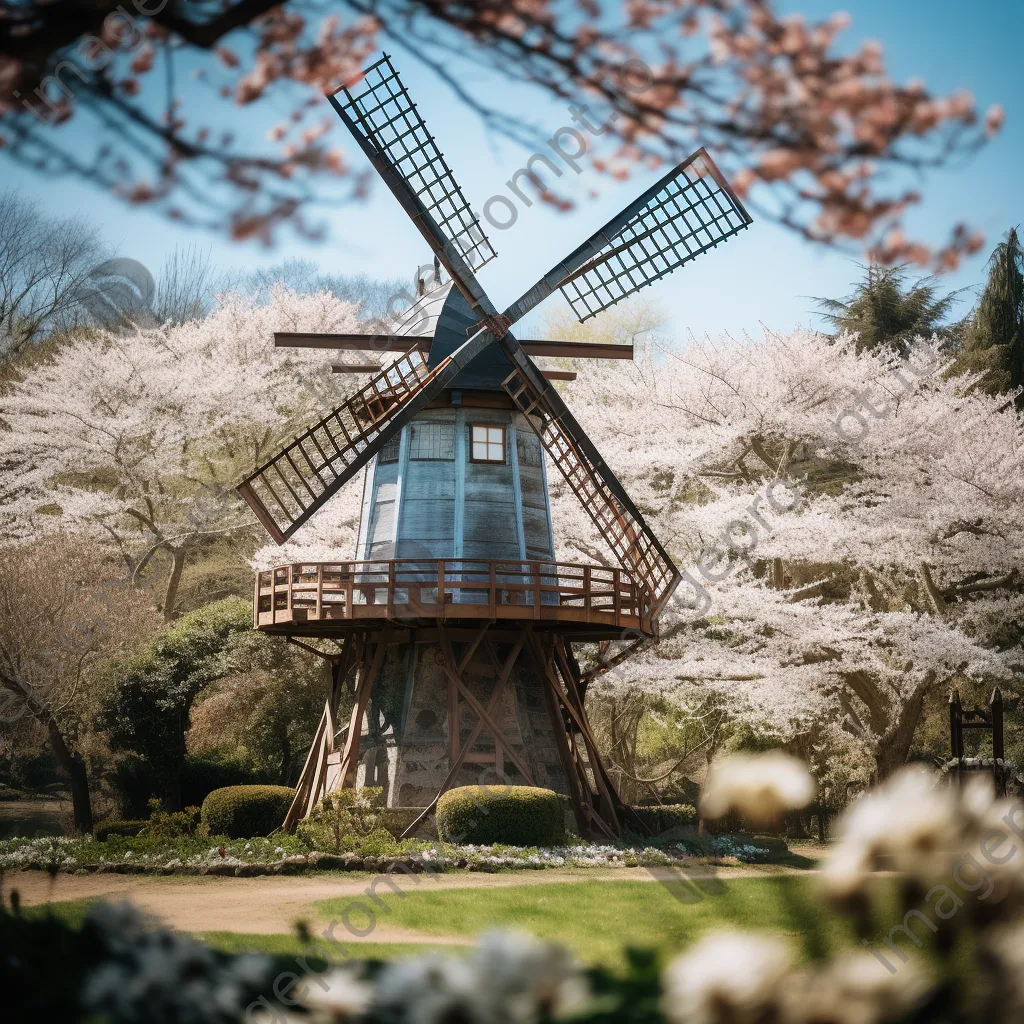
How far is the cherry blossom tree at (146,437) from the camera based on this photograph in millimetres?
27609

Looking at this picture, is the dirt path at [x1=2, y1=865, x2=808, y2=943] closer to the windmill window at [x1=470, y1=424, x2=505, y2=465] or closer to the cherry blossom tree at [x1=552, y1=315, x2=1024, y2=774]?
the cherry blossom tree at [x1=552, y1=315, x2=1024, y2=774]

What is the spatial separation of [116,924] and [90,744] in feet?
64.9

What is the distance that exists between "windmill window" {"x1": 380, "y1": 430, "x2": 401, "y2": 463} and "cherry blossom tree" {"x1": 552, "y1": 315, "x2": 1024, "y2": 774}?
5986 mm

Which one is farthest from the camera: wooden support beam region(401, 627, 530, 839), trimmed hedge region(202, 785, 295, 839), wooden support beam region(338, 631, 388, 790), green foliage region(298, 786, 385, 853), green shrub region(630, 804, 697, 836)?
green shrub region(630, 804, 697, 836)

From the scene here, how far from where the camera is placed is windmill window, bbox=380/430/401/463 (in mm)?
18219

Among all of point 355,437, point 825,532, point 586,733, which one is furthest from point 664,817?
point 355,437

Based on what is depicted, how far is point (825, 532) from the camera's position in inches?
810

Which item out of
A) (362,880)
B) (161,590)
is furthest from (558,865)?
(161,590)

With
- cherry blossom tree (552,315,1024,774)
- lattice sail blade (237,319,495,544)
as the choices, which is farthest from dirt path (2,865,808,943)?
cherry blossom tree (552,315,1024,774)

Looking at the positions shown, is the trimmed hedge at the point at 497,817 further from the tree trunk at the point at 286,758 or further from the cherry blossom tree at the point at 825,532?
the tree trunk at the point at 286,758

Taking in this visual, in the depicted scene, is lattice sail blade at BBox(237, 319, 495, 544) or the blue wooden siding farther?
the blue wooden siding

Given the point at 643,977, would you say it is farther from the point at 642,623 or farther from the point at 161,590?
the point at 161,590

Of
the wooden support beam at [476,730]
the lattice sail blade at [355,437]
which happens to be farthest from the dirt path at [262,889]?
the lattice sail blade at [355,437]

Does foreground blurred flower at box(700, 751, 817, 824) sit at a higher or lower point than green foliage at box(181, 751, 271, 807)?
higher
